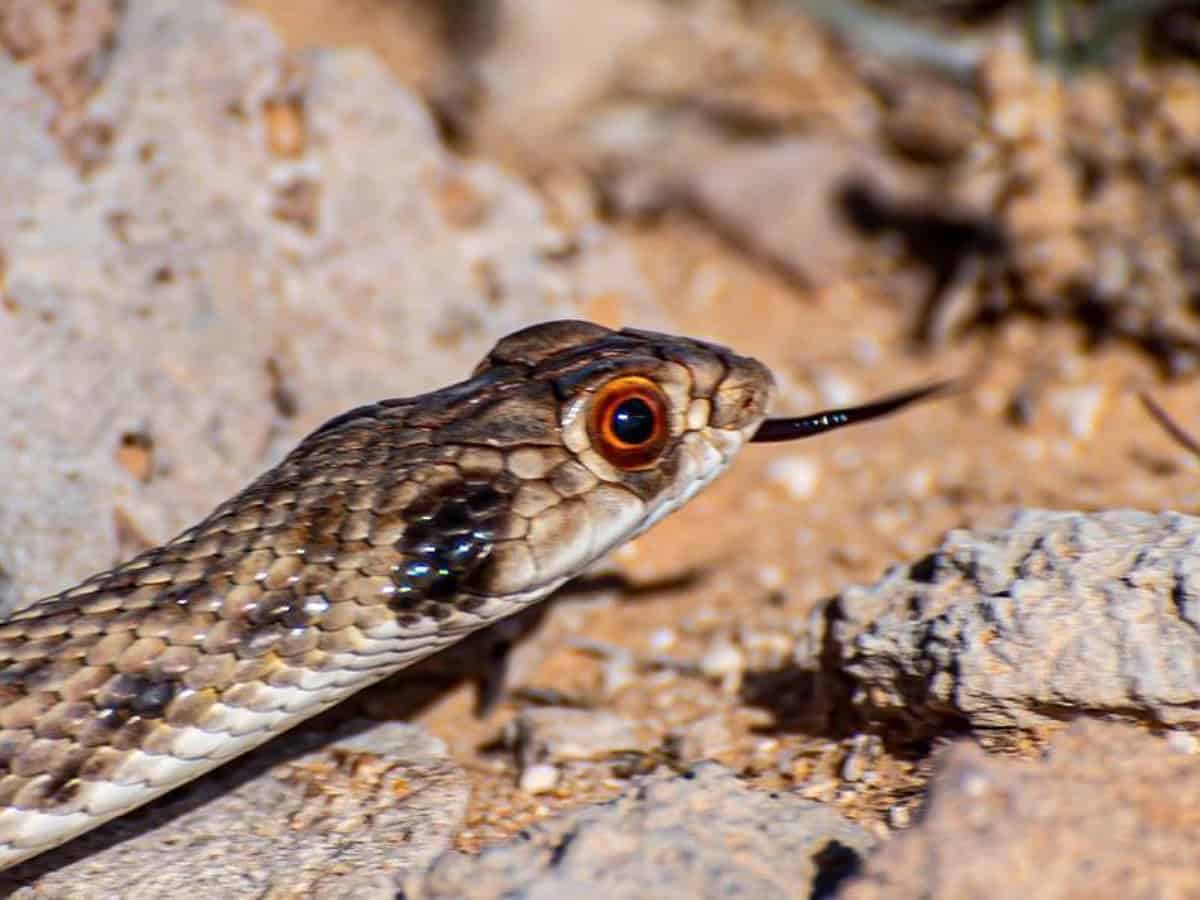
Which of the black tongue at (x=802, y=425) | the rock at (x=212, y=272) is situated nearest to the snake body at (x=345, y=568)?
the black tongue at (x=802, y=425)

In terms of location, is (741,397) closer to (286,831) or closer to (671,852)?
(671,852)

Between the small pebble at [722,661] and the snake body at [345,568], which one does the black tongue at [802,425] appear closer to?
the snake body at [345,568]

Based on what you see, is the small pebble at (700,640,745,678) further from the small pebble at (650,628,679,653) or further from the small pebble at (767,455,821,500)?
the small pebble at (767,455,821,500)

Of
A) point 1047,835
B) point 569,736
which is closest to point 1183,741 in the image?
point 1047,835

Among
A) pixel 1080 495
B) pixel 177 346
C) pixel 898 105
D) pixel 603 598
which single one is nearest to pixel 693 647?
pixel 603 598

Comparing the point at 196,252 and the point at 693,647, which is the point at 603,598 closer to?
the point at 693,647

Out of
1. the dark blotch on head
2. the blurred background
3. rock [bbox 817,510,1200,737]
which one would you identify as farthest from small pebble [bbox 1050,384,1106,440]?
the dark blotch on head
